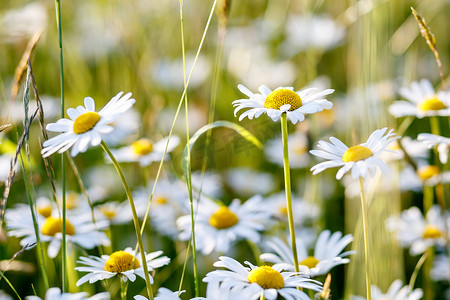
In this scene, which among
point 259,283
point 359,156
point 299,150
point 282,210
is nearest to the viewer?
point 259,283

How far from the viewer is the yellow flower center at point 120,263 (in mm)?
775

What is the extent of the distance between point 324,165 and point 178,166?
41.2 inches

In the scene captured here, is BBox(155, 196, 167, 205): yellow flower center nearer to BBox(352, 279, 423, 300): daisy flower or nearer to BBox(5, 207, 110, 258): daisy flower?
BBox(5, 207, 110, 258): daisy flower

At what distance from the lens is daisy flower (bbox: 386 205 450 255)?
1229mm

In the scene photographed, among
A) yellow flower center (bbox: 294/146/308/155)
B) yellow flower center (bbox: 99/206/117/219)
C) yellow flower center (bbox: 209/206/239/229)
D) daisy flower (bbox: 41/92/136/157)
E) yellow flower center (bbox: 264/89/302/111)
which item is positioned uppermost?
yellow flower center (bbox: 264/89/302/111)

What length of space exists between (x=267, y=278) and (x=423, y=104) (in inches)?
25.2

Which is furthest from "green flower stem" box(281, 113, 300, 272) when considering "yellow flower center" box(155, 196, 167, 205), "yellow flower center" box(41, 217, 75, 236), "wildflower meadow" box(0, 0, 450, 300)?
"yellow flower center" box(155, 196, 167, 205)

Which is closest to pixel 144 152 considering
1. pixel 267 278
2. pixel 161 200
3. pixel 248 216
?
pixel 161 200

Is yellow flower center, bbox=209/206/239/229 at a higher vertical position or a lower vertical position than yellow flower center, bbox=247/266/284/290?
lower

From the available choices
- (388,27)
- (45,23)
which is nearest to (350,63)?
(388,27)

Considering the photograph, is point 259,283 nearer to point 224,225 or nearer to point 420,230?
point 224,225

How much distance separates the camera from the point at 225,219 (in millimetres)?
1128

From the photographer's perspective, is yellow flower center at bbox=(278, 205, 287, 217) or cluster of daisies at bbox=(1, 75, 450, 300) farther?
yellow flower center at bbox=(278, 205, 287, 217)

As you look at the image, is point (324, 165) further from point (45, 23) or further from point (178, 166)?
point (45, 23)
